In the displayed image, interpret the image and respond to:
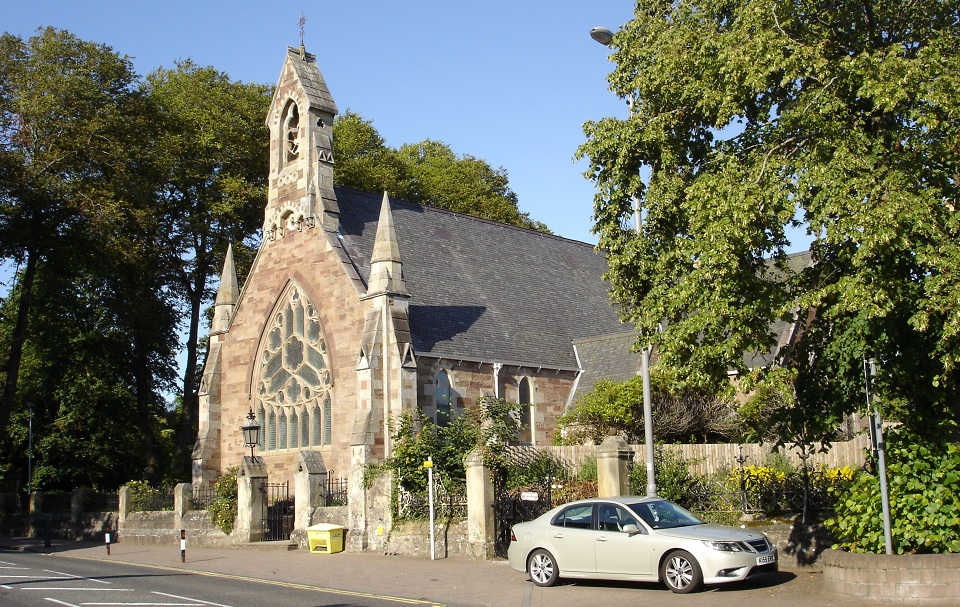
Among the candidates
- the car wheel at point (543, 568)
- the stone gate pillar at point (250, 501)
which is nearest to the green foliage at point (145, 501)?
the stone gate pillar at point (250, 501)

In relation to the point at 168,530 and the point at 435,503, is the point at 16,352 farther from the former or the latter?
the point at 435,503

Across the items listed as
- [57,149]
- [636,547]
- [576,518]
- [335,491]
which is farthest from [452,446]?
[57,149]

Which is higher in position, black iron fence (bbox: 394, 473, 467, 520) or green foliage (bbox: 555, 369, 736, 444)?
green foliage (bbox: 555, 369, 736, 444)

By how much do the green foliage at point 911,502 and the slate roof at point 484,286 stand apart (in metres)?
15.5

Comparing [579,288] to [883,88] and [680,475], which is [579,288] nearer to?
[680,475]

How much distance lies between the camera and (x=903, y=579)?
12969mm

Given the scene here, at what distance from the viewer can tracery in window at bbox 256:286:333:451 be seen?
97.4 feet

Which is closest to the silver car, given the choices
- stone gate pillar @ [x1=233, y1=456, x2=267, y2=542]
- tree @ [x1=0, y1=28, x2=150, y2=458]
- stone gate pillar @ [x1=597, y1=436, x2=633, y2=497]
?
stone gate pillar @ [x1=597, y1=436, x2=633, y2=497]

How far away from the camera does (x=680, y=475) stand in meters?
21.8

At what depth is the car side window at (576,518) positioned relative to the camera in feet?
51.9

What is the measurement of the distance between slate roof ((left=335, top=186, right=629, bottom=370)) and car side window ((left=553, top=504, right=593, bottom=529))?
40.1 ft

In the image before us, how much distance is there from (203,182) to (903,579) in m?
35.9

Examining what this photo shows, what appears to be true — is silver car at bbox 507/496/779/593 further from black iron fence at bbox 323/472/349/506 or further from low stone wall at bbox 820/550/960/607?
black iron fence at bbox 323/472/349/506

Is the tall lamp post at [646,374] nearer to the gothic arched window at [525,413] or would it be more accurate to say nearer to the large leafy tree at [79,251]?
the gothic arched window at [525,413]
